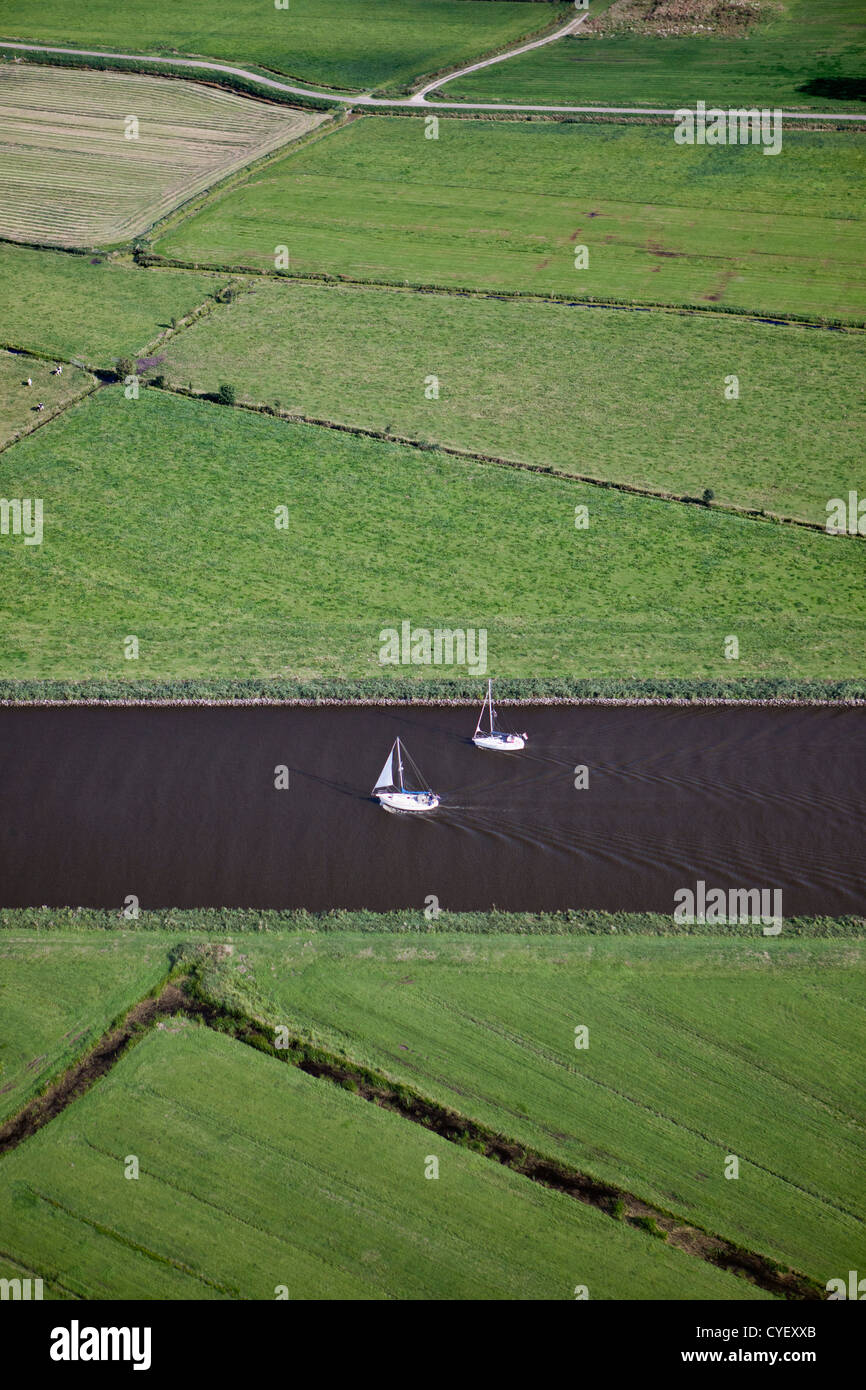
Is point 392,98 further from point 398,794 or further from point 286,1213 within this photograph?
point 286,1213

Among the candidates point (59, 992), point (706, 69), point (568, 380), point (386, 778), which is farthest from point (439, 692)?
point (706, 69)

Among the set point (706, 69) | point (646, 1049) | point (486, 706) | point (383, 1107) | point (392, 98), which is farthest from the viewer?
point (706, 69)

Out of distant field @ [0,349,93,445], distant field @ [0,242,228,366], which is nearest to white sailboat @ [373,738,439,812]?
distant field @ [0,349,93,445]

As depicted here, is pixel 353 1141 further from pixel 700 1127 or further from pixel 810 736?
pixel 810 736

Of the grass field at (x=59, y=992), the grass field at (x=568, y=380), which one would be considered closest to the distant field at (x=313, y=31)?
the grass field at (x=568, y=380)

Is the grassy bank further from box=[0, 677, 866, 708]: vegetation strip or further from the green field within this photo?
the green field
